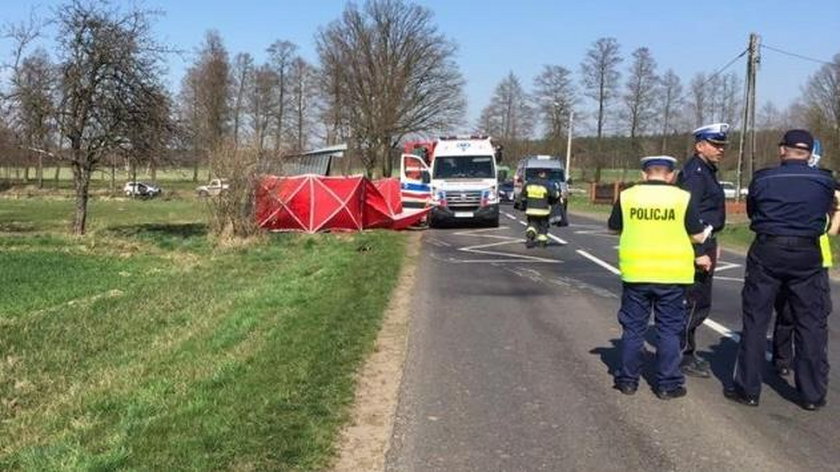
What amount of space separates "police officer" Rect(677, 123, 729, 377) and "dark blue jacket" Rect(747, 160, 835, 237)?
727 millimetres

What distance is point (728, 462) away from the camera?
4.99 meters

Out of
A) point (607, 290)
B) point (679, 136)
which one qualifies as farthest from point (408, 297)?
point (679, 136)

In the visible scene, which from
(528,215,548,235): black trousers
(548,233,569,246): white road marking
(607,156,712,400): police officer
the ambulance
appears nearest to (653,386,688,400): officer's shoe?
(607,156,712,400): police officer

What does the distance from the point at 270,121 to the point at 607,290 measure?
245ft

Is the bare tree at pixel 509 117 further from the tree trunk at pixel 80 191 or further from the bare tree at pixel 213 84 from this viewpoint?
the tree trunk at pixel 80 191

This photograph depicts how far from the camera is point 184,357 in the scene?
8.36 m

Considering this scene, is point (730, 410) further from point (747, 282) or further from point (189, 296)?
point (189, 296)

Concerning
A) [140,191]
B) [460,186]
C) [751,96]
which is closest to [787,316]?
[460,186]

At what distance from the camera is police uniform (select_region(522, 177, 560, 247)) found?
739 inches

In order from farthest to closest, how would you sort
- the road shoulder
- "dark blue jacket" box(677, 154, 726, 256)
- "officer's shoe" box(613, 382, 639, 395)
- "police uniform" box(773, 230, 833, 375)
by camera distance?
"dark blue jacket" box(677, 154, 726, 256) < "officer's shoe" box(613, 382, 639, 395) < "police uniform" box(773, 230, 833, 375) < the road shoulder

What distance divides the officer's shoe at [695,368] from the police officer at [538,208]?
11.5 m

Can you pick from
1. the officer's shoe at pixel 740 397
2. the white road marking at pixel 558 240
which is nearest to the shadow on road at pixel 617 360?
the officer's shoe at pixel 740 397

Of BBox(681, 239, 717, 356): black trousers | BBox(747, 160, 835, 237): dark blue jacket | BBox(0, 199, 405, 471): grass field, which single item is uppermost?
BBox(747, 160, 835, 237): dark blue jacket

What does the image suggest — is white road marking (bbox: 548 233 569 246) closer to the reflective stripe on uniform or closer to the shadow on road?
the shadow on road
